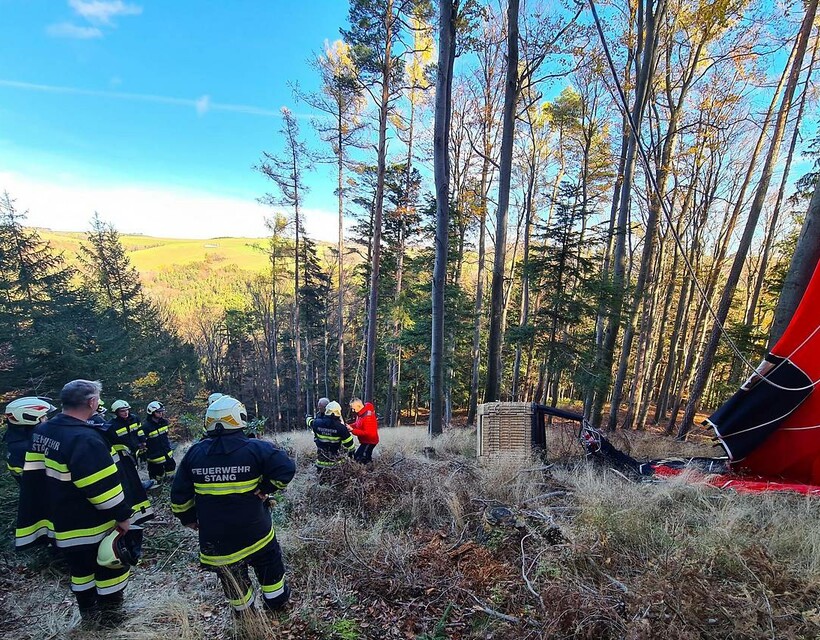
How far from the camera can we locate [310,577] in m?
3.29

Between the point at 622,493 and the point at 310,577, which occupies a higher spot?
the point at 622,493

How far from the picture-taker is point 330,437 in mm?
6020

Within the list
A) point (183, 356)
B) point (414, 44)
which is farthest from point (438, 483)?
point (183, 356)

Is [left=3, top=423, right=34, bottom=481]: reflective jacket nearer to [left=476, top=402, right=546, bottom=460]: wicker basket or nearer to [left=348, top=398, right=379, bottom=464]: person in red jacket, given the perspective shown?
[left=348, top=398, right=379, bottom=464]: person in red jacket

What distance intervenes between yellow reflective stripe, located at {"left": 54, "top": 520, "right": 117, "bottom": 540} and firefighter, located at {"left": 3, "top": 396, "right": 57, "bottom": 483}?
1265 millimetres

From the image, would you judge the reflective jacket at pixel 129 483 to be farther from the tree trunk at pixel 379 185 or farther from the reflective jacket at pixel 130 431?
the tree trunk at pixel 379 185

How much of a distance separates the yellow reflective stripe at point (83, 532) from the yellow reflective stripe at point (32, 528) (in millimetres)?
345

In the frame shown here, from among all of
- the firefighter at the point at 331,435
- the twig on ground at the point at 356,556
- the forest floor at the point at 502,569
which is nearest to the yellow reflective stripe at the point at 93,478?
the forest floor at the point at 502,569

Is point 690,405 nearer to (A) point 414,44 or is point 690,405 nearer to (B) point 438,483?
(B) point 438,483

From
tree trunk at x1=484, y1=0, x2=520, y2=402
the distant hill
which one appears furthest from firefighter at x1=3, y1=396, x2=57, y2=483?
the distant hill

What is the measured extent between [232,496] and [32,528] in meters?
2.01

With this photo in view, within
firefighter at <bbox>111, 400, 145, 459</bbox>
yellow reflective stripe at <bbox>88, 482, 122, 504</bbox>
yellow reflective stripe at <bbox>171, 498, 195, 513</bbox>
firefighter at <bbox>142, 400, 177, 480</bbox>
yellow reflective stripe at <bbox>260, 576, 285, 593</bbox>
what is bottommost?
firefighter at <bbox>142, 400, 177, 480</bbox>

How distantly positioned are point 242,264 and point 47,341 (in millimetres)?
100074

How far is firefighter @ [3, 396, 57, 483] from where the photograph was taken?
3.54 metres
